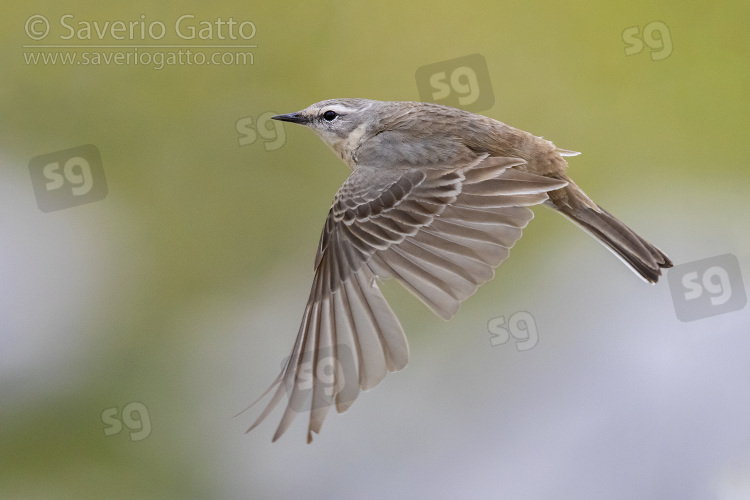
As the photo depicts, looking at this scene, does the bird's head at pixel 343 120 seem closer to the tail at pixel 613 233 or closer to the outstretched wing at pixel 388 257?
the outstretched wing at pixel 388 257

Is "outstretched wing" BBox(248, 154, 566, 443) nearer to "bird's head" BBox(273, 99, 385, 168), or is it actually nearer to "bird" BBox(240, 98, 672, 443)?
"bird" BBox(240, 98, 672, 443)

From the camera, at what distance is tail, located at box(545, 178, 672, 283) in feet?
9.60

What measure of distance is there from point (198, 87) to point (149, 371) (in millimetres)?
1558

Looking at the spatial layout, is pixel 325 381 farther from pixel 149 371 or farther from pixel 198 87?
pixel 198 87

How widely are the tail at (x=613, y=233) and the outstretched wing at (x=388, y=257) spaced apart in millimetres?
288

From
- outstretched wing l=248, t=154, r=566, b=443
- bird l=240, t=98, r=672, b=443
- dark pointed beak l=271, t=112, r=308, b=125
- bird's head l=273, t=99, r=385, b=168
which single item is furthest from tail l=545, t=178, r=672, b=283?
dark pointed beak l=271, t=112, r=308, b=125

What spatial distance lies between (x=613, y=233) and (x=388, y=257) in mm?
876

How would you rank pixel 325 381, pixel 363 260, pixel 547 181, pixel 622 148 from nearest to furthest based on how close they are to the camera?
pixel 325 381, pixel 547 181, pixel 363 260, pixel 622 148

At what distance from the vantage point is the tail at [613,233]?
293 centimetres

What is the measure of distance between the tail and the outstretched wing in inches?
11.3

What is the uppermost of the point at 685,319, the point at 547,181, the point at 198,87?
the point at 198,87

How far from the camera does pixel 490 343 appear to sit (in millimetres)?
3969

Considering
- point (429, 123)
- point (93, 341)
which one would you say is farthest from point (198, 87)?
point (429, 123)

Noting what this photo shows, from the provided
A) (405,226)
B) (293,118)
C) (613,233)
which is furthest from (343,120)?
(613,233)
